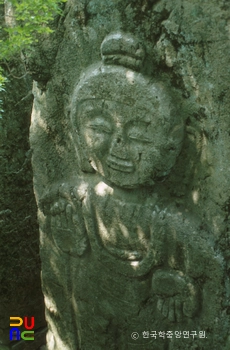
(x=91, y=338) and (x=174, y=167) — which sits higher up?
(x=174, y=167)

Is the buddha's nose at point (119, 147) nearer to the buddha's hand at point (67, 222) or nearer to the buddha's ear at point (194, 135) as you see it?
the buddha's ear at point (194, 135)

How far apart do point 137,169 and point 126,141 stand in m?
0.12

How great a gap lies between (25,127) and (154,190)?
1205 millimetres

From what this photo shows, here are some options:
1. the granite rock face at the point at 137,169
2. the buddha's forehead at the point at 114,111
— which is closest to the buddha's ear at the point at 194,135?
the granite rock face at the point at 137,169

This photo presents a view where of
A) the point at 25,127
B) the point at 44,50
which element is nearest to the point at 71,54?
the point at 44,50

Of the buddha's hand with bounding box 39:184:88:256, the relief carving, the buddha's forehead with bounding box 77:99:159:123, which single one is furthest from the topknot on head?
the buddha's hand with bounding box 39:184:88:256

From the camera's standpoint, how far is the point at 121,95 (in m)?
1.88

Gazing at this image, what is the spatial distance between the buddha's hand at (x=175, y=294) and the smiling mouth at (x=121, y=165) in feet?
1.47

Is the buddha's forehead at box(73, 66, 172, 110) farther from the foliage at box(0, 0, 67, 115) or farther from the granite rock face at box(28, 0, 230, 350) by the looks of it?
the foliage at box(0, 0, 67, 115)

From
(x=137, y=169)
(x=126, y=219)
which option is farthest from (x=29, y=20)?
(x=126, y=219)

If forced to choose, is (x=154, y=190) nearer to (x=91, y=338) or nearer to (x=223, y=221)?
(x=223, y=221)

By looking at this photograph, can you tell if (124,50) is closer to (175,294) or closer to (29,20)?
(29,20)

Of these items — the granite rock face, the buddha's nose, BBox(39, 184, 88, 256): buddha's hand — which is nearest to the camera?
the granite rock face

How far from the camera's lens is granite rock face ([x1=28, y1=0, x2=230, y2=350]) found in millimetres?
1788
